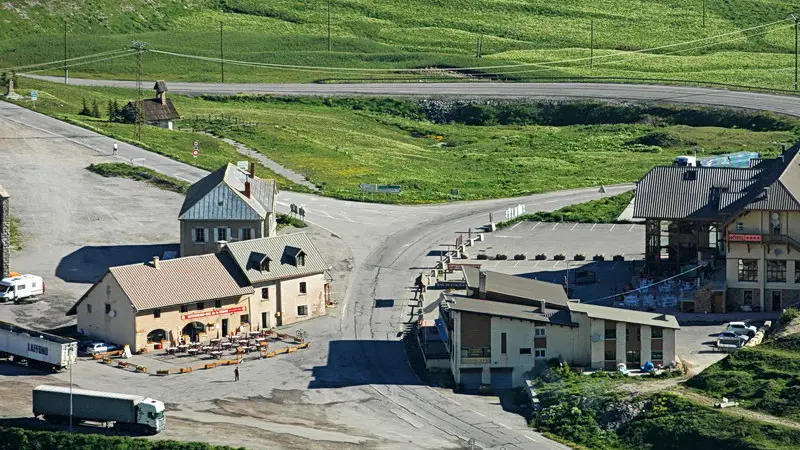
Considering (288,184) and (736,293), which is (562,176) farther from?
(736,293)

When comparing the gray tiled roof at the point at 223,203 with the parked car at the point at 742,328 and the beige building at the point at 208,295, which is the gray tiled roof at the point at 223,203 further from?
the parked car at the point at 742,328

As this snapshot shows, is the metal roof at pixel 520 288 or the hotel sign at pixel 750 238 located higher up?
the hotel sign at pixel 750 238

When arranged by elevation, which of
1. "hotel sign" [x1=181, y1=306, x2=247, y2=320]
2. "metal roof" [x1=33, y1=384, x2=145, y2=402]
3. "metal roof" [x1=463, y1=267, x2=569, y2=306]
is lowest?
"metal roof" [x1=33, y1=384, x2=145, y2=402]

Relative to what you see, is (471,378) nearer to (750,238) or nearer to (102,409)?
(102,409)

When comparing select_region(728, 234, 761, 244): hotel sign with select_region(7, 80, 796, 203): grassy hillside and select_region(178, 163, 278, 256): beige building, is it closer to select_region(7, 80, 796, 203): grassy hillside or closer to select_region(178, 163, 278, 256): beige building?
select_region(178, 163, 278, 256): beige building

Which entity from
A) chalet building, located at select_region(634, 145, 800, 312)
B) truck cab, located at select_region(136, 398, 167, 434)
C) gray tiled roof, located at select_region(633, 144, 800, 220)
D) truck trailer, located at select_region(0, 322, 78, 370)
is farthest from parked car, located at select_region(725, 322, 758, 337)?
truck trailer, located at select_region(0, 322, 78, 370)

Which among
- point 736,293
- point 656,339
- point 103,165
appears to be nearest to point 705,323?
point 736,293

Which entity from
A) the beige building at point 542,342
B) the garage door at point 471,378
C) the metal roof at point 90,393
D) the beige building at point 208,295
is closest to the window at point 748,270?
the beige building at point 542,342
